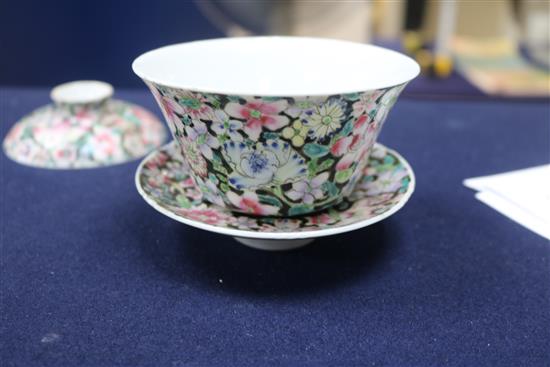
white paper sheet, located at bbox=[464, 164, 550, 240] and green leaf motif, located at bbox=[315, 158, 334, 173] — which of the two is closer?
green leaf motif, located at bbox=[315, 158, 334, 173]

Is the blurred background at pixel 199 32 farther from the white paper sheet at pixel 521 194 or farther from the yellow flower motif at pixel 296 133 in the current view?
the yellow flower motif at pixel 296 133

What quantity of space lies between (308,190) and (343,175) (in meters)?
0.03

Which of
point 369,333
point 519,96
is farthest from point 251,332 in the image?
point 519,96

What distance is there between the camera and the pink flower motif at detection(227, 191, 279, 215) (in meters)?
0.39

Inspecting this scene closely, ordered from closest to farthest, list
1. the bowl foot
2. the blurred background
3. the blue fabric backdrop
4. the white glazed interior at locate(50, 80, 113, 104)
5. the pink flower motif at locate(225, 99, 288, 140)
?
the pink flower motif at locate(225, 99, 288, 140) < the bowl foot < the white glazed interior at locate(50, 80, 113, 104) < the blurred background < the blue fabric backdrop

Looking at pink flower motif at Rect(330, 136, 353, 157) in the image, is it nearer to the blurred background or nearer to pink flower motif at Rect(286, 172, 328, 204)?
pink flower motif at Rect(286, 172, 328, 204)

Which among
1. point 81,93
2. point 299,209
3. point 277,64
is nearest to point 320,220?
point 299,209

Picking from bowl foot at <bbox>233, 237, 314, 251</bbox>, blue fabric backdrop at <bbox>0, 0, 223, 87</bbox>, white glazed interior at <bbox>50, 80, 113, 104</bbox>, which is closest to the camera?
bowl foot at <bbox>233, 237, 314, 251</bbox>

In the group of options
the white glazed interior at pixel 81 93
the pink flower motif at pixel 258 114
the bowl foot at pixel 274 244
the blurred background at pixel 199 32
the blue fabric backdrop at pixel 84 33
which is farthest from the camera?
the blue fabric backdrop at pixel 84 33

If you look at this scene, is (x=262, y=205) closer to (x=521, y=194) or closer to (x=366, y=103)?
(x=366, y=103)

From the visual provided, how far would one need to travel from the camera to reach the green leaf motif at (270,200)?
1.27 ft

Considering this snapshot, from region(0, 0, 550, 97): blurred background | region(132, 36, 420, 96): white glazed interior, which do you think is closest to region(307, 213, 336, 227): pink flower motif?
region(132, 36, 420, 96): white glazed interior

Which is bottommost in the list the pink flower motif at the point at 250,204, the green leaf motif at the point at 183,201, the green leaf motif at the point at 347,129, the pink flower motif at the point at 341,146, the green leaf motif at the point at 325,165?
the green leaf motif at the point at 183,201

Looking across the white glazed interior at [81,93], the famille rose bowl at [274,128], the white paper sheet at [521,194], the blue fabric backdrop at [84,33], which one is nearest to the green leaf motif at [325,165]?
the famille rose bowl at [274,128]
